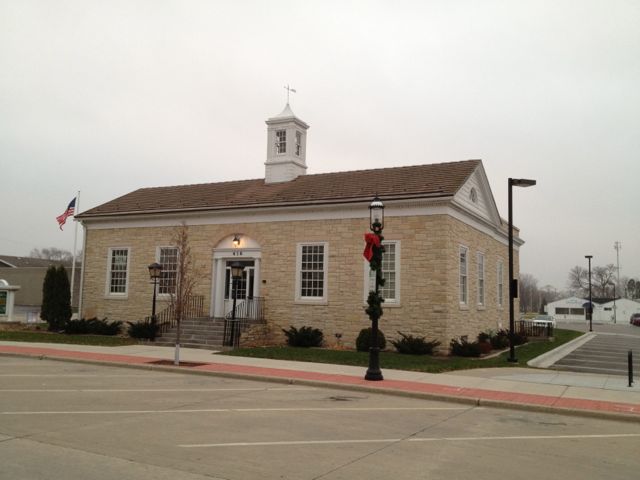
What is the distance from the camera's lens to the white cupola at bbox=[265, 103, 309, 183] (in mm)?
27797

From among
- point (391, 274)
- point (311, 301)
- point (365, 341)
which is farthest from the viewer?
point (311, 301)

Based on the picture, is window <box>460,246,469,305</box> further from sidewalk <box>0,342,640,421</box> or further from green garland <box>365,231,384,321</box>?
green garland <box>365,231,384,321</box>

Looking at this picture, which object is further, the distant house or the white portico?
the distant house

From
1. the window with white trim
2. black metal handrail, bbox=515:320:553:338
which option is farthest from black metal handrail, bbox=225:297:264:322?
black metal handrail, bbox=515:320:553:338

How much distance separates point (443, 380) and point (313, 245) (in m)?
10.0

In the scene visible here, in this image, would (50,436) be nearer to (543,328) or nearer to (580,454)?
(580,454)

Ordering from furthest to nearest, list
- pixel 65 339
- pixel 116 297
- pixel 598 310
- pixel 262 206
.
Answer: pixel 598 310
pixel 116 297
pixel 262 206
pixel 65 339

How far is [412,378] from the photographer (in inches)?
577

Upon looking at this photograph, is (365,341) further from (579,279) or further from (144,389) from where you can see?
(579,279)

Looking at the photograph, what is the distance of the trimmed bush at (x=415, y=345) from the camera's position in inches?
783

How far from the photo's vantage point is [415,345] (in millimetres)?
19953

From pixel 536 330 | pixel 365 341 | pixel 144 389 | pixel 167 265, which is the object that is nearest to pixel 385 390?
pixel 144 389

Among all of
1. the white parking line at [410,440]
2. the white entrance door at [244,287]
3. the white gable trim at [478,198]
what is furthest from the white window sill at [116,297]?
the white parking line at [410,440]

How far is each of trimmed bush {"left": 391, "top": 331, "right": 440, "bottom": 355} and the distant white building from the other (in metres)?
77.3
